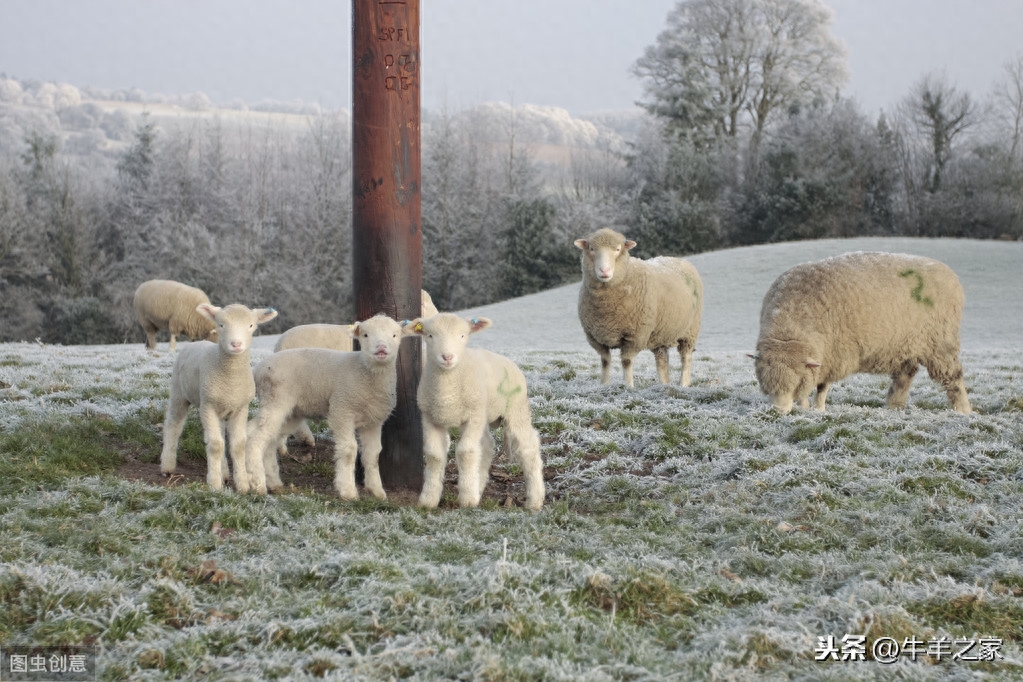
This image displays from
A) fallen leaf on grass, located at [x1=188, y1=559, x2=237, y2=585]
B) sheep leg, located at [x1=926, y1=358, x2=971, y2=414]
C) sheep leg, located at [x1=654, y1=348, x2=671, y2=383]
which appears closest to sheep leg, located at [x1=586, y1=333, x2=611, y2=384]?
sheep leg, located at [x1=654, y1=348, x2=671, y2=383]

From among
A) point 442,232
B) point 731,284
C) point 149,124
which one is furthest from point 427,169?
point 731,284

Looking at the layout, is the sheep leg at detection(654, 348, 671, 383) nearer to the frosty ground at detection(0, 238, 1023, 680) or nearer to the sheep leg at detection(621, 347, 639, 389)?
the sheep leg at detection(621, 347, 639, 389)

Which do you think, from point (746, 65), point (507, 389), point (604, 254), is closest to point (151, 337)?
point (604, 254)

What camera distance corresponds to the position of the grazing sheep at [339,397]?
6062 mm

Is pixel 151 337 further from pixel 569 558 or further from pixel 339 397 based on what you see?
pixel 569 558

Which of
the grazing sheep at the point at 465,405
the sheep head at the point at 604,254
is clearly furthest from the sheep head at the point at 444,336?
the sheep head at the point at 604,254

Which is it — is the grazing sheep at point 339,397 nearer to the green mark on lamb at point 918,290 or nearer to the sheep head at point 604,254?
the sheep head at point 604,254

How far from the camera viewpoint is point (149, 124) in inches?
1987

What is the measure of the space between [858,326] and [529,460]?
4.68 metres

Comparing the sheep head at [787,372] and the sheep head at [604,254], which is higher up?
the sheep head at [604,254]

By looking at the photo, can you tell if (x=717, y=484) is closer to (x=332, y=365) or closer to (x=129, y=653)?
(x=332, y=365)

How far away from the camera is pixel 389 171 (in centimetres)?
654

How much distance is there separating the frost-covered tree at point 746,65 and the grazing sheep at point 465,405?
46908 mm

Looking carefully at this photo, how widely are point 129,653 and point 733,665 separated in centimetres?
253
